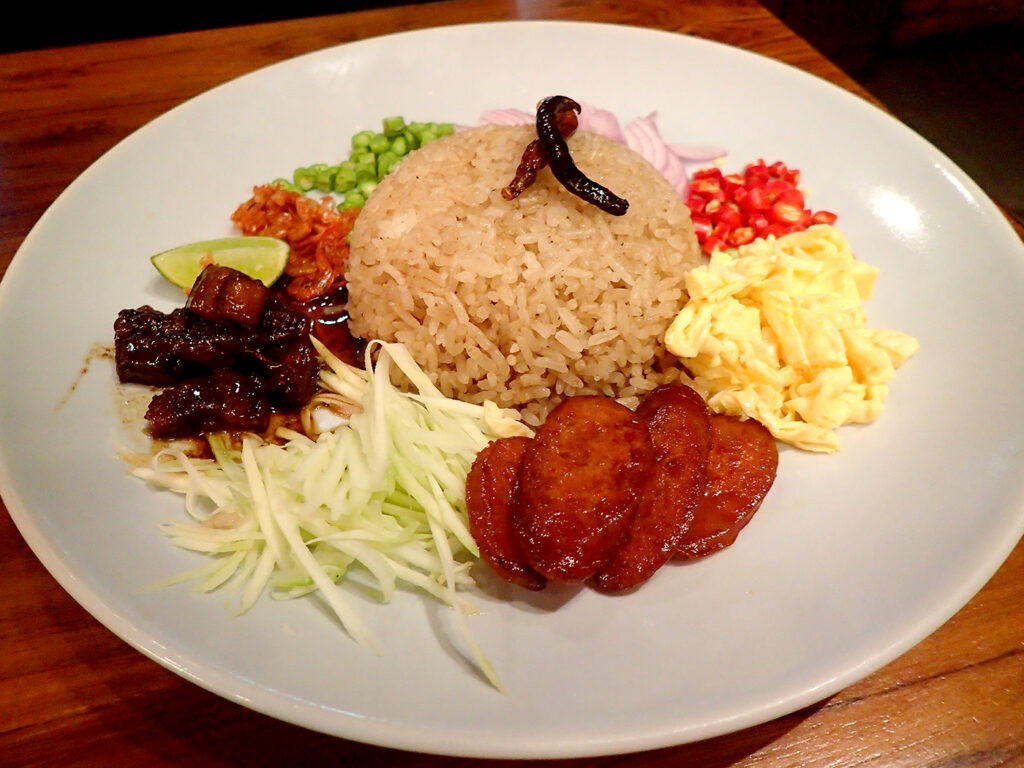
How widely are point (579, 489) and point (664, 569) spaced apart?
0.42m

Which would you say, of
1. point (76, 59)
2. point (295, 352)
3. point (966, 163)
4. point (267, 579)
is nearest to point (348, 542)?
point (267, 579)

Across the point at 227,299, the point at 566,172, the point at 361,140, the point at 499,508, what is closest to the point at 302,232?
the point at 361,140

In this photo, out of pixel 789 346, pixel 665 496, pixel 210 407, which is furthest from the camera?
pixel 789 346

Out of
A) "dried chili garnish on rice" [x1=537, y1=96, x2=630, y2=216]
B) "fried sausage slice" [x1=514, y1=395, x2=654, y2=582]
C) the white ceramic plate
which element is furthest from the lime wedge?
"fried sausage slice" [x1=514, y1=395, x2=654, y2=582]

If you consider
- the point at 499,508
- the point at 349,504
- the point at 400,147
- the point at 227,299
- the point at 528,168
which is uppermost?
the point at 528,168

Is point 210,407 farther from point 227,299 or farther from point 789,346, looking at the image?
point 789,346

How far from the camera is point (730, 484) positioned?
2.32m

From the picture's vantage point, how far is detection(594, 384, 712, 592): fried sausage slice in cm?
208

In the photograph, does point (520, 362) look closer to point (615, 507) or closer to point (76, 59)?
point (615, 507)

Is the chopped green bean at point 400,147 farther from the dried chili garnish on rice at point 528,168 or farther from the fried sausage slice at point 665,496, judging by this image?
the fried sausage slice at point 665,496

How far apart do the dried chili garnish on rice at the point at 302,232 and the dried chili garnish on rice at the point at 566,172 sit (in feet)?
3.60

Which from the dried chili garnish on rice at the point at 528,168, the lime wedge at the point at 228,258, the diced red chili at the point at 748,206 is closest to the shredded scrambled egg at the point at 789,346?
the diced red chili at the point at 748,206

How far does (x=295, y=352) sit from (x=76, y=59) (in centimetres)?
286

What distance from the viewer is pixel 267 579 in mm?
2094
